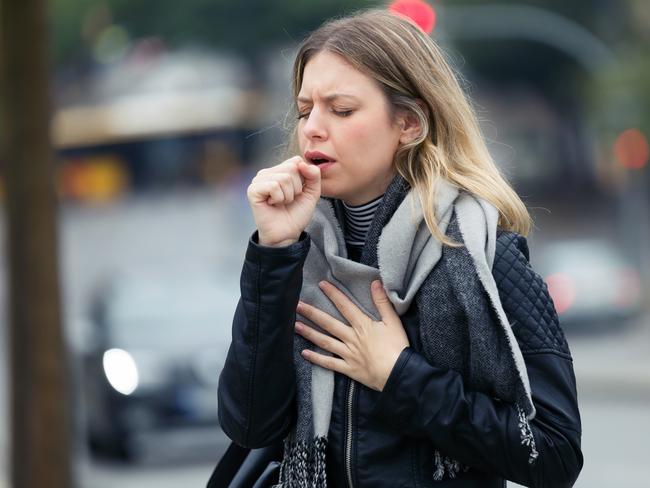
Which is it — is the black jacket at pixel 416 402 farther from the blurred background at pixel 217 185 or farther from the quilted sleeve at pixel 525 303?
the blurred background at pixel 217 185

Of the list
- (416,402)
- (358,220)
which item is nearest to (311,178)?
(358,220)

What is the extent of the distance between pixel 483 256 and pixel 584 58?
3073 cm

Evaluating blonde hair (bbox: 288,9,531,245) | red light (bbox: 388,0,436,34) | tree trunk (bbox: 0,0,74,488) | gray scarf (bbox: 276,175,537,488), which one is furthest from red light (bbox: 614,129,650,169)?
gray scarf (bbox: 276,175,537,488)

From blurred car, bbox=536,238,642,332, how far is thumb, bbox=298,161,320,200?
18.4 meters

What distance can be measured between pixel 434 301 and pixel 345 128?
351mm

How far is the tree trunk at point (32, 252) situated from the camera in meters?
7.07

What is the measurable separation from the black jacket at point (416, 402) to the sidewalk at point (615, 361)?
13714mm

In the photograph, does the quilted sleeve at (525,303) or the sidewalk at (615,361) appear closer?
the quilted sleeve at (525,303)

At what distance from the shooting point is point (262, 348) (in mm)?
2311

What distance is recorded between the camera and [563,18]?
41375 mm

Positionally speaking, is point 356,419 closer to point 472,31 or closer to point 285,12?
point 472,31

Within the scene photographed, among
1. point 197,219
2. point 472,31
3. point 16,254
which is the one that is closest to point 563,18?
point 472,31

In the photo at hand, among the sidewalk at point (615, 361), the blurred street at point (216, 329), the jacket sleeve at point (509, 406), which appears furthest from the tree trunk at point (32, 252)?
the sidewalk at point (615, 361)

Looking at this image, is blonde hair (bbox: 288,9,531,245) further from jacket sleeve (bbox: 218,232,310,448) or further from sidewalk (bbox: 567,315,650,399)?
sidewalk (bbox: 567,315,650,399)
